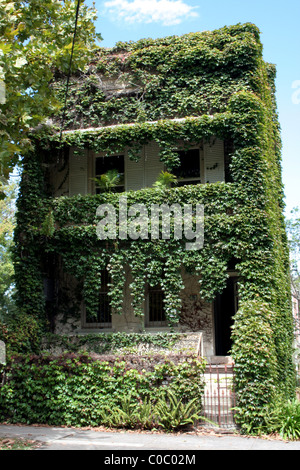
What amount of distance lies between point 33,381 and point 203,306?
19.3ft

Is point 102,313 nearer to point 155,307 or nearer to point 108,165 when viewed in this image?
point 155,307

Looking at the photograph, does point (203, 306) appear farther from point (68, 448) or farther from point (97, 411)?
point (68, 448)

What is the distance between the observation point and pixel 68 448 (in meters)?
8.60

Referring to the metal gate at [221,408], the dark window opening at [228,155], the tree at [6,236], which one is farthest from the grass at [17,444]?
the tree at [6,236]

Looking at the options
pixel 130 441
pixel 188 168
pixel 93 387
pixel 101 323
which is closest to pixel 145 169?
pixel 188 168

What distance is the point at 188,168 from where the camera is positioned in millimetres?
16109

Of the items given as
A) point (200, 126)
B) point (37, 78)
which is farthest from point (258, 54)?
point (37, 78)

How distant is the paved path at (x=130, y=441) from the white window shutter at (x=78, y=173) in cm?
824

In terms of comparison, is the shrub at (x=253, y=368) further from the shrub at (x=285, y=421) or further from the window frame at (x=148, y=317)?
the window frame at (x=148, y=317)

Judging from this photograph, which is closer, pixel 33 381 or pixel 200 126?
pixel 33 381

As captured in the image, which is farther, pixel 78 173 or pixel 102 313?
pixel 78 173

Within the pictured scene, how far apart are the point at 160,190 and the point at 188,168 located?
1.93 meters
